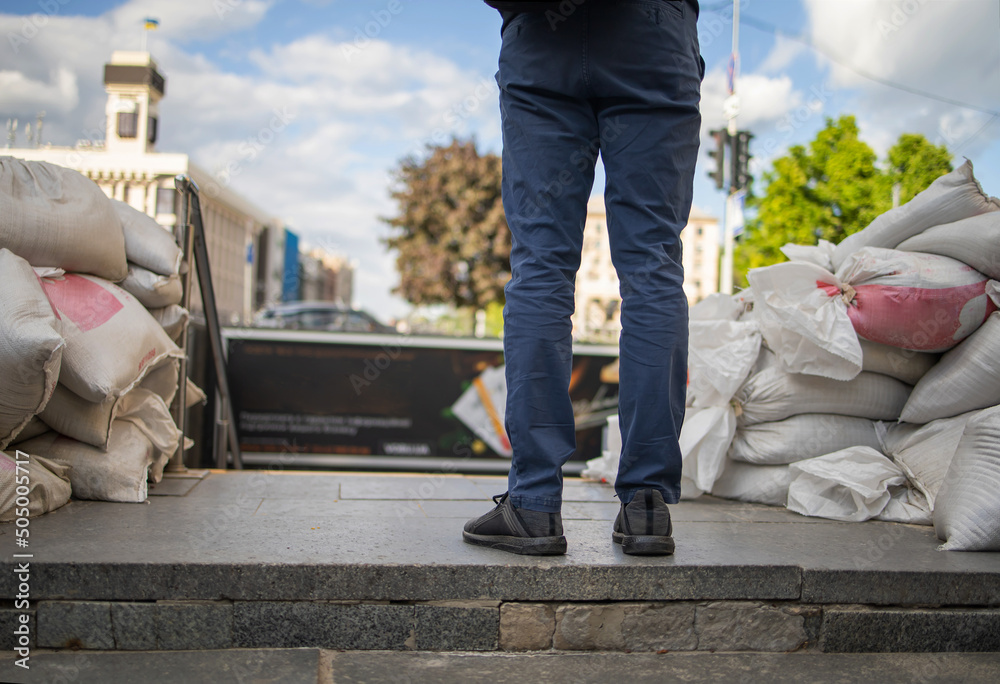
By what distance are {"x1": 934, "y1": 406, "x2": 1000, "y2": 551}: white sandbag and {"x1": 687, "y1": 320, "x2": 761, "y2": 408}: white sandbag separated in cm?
82

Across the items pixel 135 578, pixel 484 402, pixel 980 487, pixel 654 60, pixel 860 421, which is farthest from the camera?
pixel 484 402

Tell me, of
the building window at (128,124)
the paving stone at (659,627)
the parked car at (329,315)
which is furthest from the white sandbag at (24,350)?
the building window at (128,124)

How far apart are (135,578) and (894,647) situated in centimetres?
171

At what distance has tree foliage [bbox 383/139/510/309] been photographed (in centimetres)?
3409

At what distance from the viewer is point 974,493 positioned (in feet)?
6.54

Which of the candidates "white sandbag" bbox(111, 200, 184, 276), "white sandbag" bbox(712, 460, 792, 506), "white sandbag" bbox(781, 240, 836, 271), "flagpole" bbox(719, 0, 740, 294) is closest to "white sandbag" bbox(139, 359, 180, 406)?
"white sandbag" bbox(111, 200, 184, 276)

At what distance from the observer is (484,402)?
7.14m

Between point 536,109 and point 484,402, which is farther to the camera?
point 484,402

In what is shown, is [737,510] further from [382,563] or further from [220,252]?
[220,252]

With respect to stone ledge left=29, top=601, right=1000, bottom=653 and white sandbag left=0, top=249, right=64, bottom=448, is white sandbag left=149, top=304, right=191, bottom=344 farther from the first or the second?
stone ledge left=29, top=601, right=1000, bottom=653

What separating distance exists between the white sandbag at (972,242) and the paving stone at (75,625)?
2.77m

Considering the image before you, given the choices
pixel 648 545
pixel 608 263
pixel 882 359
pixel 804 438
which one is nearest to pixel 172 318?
pixel 648 545

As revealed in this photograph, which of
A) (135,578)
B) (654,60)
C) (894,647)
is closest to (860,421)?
(894,647)

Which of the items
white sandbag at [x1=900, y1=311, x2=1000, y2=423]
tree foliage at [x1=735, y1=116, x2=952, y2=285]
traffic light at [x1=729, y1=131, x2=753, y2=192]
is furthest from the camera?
tree foliage at [x1=735, y1=116, x2=952, y2=285]
